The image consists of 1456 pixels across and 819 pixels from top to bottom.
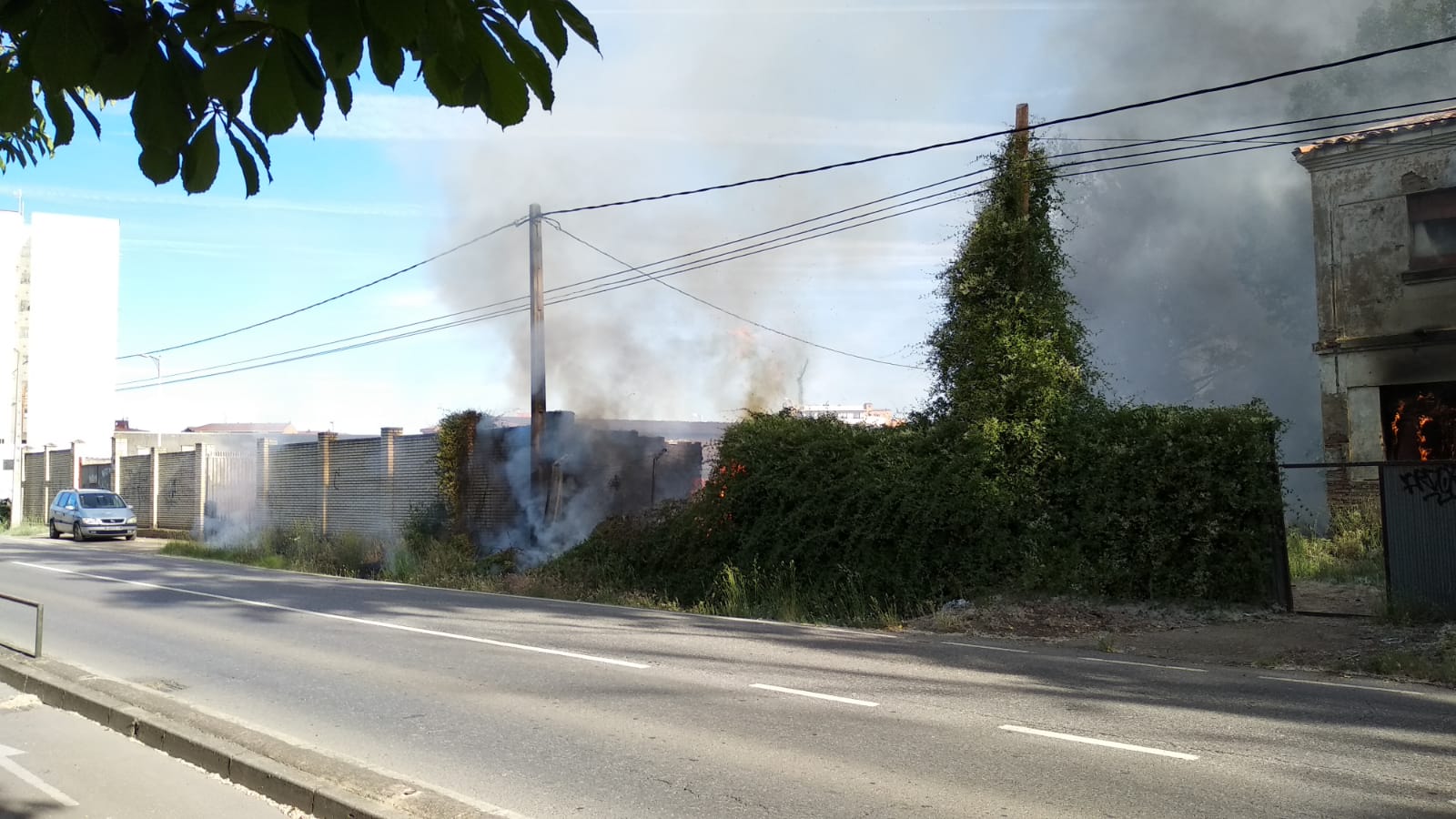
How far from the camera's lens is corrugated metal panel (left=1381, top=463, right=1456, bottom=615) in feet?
35.2

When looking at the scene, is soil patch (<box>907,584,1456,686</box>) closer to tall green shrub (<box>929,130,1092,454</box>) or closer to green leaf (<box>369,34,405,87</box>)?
tall green shrub (<box>929,130,1092,454</box>)

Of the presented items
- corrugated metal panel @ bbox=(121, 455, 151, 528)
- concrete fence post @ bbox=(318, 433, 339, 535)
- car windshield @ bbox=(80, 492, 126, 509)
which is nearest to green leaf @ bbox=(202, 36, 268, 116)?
concrete fence post @ bbox=(318, 433, 339, 535)

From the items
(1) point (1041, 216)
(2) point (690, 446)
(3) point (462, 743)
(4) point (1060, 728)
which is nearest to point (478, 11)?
(3) point (462, 743)

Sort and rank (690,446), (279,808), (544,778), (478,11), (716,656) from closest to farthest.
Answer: (478,11)
(279,808)
(544,778)
(716,656)
(690,446)

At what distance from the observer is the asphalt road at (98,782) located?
15.3ft

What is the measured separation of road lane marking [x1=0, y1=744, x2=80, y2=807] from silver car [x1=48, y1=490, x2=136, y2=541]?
85.7 feet

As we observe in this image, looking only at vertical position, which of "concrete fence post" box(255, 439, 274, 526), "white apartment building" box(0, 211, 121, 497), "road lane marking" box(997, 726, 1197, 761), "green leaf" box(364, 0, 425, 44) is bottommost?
"road lane marking" box(997, 726, 1197, 761)

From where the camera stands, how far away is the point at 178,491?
31.1 m

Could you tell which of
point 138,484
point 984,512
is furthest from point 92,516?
point 984,512

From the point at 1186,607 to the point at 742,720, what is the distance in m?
7.10

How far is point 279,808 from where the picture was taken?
185 inches

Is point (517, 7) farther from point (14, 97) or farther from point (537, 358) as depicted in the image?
point (537, 358)

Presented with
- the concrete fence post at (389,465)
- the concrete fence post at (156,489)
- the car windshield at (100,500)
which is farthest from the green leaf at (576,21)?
the concrete fence post at (156,489)

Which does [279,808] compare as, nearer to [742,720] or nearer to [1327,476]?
[742,720]
